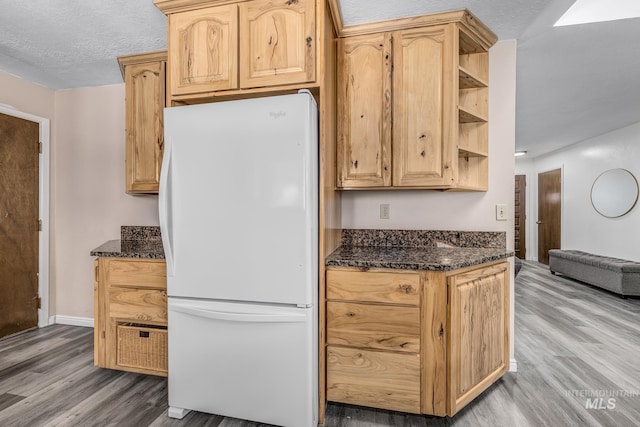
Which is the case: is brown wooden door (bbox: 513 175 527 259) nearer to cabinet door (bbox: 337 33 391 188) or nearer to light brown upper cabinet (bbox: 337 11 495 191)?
light brown upper cabinet (bbox: 337 11 495 191)

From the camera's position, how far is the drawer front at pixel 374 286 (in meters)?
1.79

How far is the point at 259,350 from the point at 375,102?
164cm

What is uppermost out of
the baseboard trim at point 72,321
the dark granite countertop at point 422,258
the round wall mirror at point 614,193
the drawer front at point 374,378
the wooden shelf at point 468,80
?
the wooden shelf at point 468,80

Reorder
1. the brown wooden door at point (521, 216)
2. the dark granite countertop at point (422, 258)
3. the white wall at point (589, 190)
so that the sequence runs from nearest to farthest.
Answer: the dark granite countertop at point (422, 258) < the white wall at point (589, 190) < the brown wooden door at point (521, 216)

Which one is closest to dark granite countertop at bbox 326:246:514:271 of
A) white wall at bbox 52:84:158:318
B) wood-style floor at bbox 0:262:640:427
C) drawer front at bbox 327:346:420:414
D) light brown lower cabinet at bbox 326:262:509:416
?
light brown lower cabinet at bbox 326:262:509:416

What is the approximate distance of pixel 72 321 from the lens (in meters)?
3.32

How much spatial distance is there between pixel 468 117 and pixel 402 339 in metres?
1.54

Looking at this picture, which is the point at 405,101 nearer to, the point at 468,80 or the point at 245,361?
the point at 468,80

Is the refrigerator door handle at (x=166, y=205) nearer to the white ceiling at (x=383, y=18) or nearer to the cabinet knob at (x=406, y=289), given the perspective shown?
the white ceiling at (x=383, y=18)

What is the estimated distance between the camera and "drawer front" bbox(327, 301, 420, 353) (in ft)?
5.90

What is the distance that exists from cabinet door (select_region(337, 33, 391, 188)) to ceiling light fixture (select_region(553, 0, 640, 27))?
1.16m

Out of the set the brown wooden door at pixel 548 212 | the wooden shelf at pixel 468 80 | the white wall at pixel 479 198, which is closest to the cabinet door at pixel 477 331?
the white wall at pixel 479 198

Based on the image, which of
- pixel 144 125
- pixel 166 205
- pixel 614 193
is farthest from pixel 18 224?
pixel 614 193

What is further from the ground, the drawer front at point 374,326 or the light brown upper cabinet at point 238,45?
the light brown upper cabinet at point 238,45
